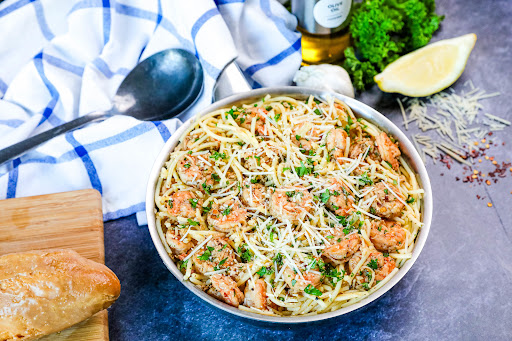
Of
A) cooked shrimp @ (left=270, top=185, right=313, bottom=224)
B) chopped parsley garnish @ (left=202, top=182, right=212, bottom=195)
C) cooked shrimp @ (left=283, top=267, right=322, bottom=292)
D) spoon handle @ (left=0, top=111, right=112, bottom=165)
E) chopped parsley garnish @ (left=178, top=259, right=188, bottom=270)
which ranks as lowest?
cooked shrimp @ (left=283, top=267, right=322, bottom=292)

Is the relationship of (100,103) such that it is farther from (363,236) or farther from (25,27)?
(363,236)

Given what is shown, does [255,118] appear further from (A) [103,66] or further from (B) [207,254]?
(A) [103,66]

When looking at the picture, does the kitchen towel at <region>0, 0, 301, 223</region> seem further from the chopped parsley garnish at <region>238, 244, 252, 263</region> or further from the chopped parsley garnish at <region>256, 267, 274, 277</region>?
the chopped parsley garnish at <region>256, 267, 274, 277</region>

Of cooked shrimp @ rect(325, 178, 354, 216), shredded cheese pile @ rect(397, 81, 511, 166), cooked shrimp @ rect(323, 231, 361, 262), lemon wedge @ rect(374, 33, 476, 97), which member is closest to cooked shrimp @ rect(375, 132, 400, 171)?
cooked shrimp @ rect(325, 178, 354, 216)

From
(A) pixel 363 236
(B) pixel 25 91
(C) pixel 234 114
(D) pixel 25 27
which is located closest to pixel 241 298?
(A) pixel 363 236

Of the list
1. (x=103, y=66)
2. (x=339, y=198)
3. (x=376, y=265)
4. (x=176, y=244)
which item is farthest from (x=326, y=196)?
(x=103, y=66)

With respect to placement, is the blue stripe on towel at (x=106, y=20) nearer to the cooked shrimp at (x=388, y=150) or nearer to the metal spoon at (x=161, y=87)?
the metal spoon at (x=161, y=87)

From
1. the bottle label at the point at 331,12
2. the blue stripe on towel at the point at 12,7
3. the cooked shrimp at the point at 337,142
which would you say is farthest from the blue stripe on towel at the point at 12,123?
the bottle label at the point at 331,12
